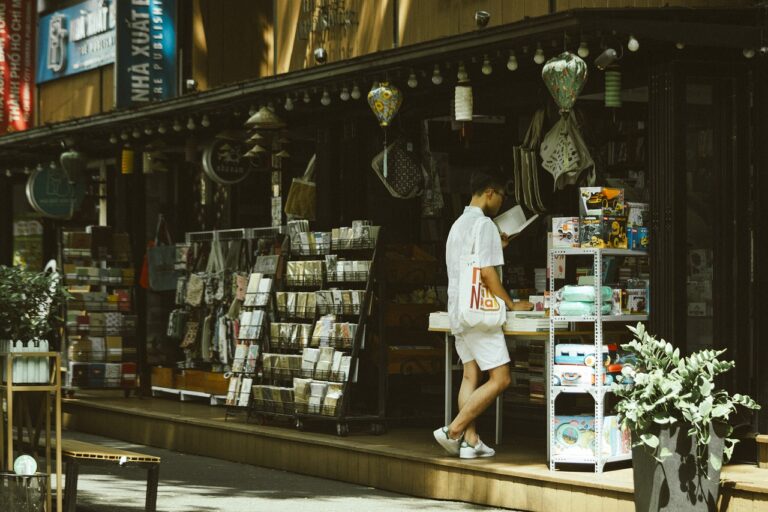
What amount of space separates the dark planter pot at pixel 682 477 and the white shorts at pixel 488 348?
252 cm

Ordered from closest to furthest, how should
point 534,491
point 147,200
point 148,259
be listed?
point 534,491, point 148,259, point 147,200

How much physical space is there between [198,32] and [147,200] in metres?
2.97

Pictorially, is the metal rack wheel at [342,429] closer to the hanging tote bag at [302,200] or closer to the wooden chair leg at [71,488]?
the hanging tote bag at [302,200]

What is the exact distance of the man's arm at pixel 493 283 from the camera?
36.9 ft

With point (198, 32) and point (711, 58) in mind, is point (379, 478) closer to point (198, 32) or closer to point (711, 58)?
point (711, 58)

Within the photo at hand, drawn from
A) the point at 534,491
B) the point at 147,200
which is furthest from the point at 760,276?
the point at 147,200

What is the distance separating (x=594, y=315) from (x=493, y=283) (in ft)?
3.02

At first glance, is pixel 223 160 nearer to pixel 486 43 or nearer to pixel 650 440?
pixel 486 43

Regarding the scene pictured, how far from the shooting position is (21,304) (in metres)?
11.7

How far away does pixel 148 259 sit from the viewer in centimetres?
1842

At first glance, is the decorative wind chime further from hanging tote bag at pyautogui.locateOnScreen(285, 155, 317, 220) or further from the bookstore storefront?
hanging tote bag at pyautogui.locateOnScreen(285, 155, 317, 220)

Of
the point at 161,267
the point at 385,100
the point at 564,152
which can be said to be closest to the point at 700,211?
the point at 564,152

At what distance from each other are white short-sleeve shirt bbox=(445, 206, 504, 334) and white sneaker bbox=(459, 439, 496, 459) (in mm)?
943

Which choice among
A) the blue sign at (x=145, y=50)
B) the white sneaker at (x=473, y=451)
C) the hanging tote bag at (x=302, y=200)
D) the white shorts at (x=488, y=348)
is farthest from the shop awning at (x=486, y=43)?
the white sneaker at (x=473, y=451)
